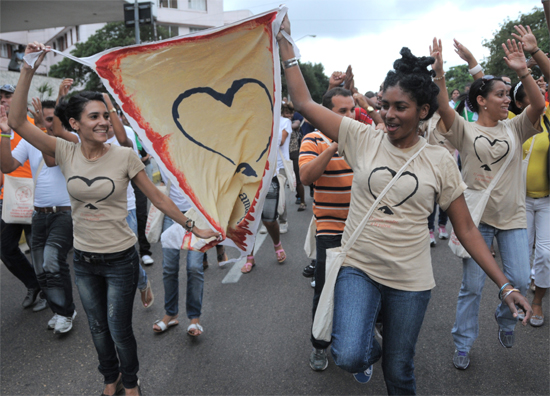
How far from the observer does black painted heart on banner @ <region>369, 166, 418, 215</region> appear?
2258mm

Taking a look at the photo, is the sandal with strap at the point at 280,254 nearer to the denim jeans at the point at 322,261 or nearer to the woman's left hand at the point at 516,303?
the denim jeans at the point at 322,261

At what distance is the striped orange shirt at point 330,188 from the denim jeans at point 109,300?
1431mm

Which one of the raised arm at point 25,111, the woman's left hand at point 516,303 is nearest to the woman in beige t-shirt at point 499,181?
the woman's left hand at point 516,303

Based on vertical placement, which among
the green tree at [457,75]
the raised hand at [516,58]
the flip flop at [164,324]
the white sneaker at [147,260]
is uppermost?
the green tree at [457,75]

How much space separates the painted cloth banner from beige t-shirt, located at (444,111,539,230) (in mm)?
1496

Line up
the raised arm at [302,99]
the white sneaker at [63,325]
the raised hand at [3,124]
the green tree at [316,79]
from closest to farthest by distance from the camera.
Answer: the raised arm at [302,99] → the raised hand at [3,124] → the white sneaker at [63,325] → the green tree at [316,79]

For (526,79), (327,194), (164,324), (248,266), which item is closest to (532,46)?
(526,79)

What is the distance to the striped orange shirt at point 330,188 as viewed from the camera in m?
3.23

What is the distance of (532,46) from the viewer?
3178mm

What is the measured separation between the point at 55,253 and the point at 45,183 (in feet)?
2.12

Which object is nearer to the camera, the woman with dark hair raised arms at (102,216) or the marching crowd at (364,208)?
the marching crowd at (364,208)

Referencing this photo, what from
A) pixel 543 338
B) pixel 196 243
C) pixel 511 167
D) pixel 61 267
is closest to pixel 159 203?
pixel 196 243

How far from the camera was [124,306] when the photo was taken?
9.71 ft

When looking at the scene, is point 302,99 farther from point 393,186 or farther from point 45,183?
point 45,183
